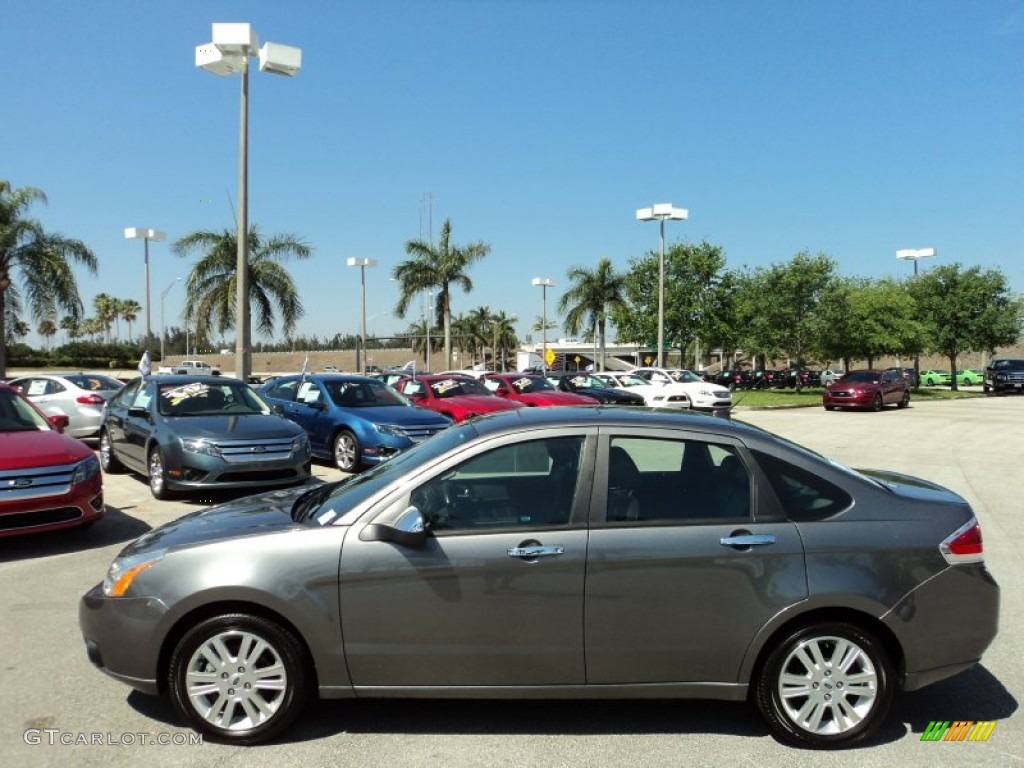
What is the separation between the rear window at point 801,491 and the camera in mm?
3646

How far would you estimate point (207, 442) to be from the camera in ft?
29.5

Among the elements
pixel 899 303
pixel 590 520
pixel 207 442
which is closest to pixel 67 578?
pixel 207 442

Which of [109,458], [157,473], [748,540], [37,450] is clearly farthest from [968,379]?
[37,450]

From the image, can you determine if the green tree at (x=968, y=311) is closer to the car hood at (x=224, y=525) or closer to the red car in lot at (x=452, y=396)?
the red car in lot at (x=452, y=396)

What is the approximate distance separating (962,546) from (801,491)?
0.79 m

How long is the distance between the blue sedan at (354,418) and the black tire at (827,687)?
778 cm

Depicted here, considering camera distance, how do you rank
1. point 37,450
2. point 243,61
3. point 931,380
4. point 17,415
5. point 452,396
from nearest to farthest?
point 37,450, point 17,415, point 243,61, point 452,396, point 931,380

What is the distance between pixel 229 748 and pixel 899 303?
1608 inches

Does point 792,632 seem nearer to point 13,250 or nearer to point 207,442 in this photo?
point 207,442

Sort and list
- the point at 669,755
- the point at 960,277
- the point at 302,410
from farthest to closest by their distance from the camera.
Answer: the point at 960,277, the point at 302,410, the point at 669,755

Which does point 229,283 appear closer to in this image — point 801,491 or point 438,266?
point 438,266

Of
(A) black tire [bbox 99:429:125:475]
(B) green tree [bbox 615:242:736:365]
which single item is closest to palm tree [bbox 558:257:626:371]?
(B) green tree [bbox 615:242:736:365]

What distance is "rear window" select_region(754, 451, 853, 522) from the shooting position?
12.0 ft

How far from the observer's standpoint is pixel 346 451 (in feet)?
39.1
